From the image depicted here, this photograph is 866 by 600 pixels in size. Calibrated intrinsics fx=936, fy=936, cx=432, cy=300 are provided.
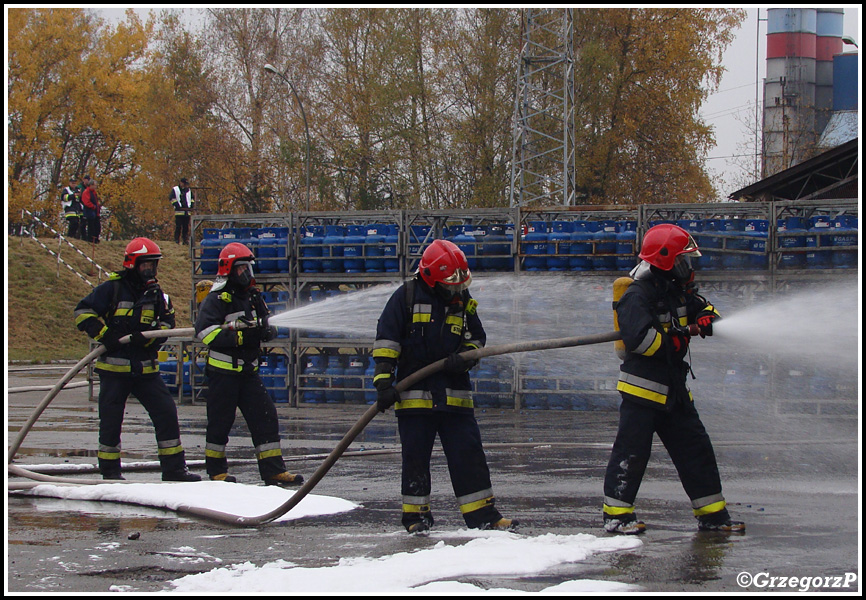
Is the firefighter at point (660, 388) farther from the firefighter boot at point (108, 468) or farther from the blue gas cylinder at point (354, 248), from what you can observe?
the blue gas cylinder at point (354, 248)

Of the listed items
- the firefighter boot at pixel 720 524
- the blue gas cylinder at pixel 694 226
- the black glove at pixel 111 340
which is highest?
the blue gas cylinder at pixel 694 226

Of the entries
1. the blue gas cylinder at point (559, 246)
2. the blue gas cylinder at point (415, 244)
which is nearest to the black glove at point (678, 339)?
the blue gas cylinder at point (559, 246)

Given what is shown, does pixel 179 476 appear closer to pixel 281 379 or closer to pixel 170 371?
pixel 281 379

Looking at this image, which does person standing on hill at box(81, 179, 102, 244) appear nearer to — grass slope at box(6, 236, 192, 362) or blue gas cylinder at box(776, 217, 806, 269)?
grass slope at box(6, 236, 192, 362)

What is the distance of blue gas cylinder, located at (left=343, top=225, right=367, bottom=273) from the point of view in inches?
608

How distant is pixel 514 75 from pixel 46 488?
2578cm

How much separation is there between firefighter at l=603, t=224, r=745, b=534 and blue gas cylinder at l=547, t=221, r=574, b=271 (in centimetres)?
873

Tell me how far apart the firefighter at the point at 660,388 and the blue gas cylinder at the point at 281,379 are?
35.2ft

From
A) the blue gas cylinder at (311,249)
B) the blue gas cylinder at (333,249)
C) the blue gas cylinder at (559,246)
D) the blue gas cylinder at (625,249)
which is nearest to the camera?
the blue gas cylinder at (625,249)

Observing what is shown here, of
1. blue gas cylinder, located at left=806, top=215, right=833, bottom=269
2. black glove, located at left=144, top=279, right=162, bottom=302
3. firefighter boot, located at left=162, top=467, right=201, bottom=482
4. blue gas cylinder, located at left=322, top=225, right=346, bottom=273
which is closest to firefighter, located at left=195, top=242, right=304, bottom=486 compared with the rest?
firefighter boot, located at left=162, top=467, right=201, bottom=482

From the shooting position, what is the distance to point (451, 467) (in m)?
5.92

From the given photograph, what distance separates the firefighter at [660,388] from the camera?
18.6 ft

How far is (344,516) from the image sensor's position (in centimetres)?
652

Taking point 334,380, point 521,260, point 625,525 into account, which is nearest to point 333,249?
point 334,380
